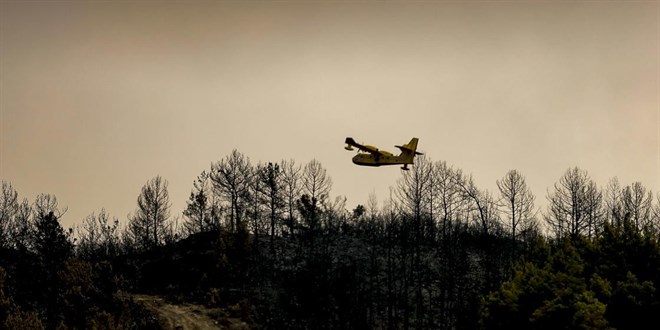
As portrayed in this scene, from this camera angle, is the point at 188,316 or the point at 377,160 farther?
the point at 188,316

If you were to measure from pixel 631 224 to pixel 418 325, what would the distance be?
22881 mm

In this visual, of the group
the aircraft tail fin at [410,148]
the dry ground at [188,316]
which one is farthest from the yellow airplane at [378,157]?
the dry ground at [188,316]

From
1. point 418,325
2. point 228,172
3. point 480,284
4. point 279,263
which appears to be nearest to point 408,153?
point 418,325

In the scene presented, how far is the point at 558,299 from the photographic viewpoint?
2544 centimetres

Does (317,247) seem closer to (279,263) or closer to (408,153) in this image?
(279,263)

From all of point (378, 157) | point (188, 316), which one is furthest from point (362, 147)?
point (188, 316)

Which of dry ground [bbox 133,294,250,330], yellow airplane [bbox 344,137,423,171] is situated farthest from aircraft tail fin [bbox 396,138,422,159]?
dry ground [bbox 133,294,250,330]

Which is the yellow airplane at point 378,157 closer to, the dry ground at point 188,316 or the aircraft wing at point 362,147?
the aircraft wing at point 362,147

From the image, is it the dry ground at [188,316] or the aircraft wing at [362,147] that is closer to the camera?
the aircraft wing at [362,147]

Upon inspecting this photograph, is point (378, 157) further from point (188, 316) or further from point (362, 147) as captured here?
point (188, 316)

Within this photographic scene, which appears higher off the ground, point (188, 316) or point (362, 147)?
point (362, 147)

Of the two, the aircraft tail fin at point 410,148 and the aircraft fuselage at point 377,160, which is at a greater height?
the aircraft tail fin at point 410,148

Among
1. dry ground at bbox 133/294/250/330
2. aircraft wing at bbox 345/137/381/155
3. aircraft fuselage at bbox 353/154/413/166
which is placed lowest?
dry ground at bbox 133/294/250/330

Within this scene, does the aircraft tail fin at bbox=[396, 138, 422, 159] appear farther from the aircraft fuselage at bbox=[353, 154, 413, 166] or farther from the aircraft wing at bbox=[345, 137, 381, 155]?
the aircraft wing at bbox=[345, 137, 381, 155]
